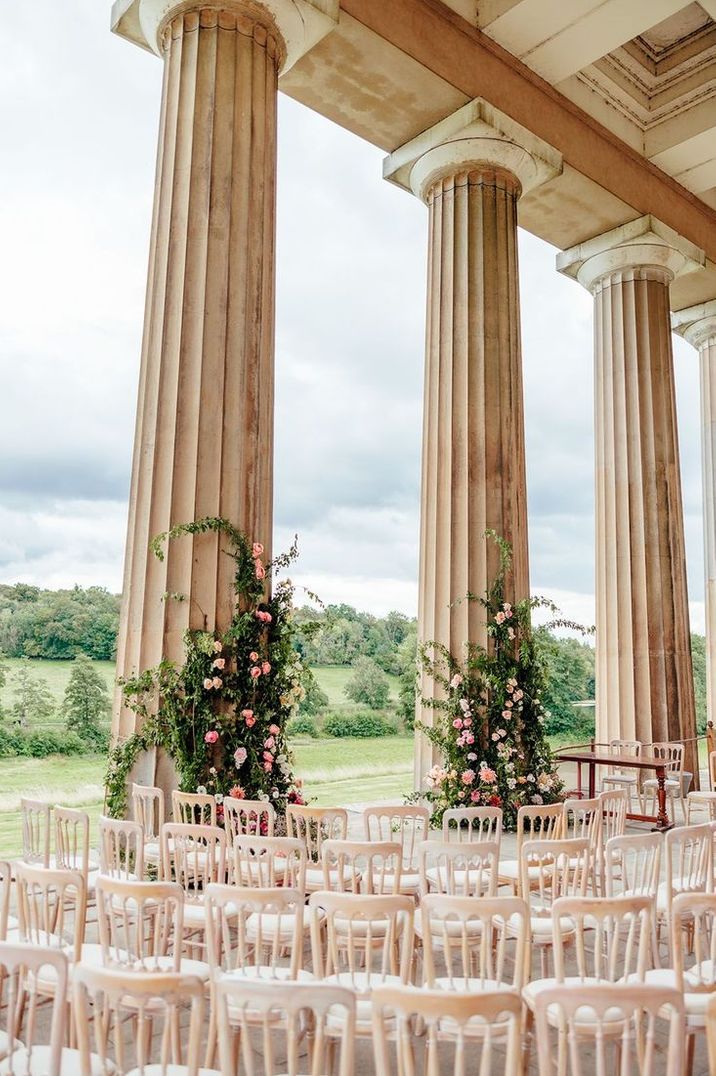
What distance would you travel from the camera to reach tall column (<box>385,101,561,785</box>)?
49.5 ft

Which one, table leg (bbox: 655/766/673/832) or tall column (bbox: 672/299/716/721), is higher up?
tall column (bbox: 672/299/716/721)

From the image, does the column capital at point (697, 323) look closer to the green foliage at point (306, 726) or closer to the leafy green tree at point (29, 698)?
the green foliage at point (306, 726)

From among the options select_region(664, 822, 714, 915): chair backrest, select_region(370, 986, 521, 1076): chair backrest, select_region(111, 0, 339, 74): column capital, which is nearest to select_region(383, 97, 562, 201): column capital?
select_region(111, 0, 339, 74): column capital

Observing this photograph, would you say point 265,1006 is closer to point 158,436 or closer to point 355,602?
point 158,436

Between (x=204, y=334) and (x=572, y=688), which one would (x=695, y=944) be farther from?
(x=572, y=688)

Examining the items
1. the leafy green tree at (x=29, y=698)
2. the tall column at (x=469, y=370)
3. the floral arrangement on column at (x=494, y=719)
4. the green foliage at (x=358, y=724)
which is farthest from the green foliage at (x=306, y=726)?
the leafy green tree at (x=29, y=698)

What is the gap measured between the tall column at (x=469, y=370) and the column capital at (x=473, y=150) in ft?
0.06

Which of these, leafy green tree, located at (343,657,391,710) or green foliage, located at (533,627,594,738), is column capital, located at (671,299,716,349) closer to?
green foliage, located at (533,627,594,738)

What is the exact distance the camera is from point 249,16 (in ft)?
40.8

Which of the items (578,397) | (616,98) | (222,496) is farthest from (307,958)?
(578,397)

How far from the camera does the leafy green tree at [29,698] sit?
12.9 meters

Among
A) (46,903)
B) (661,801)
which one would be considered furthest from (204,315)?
(661,801)

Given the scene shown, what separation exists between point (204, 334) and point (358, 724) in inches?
392

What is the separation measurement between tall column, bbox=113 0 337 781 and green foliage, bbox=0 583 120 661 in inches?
104
